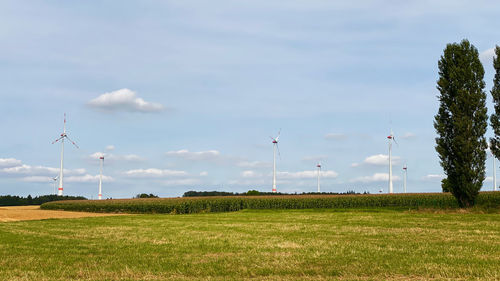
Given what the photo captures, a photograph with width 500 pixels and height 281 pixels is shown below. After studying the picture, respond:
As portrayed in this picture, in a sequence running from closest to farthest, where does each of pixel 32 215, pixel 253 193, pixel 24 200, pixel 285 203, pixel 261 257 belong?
pixel 261 257 < pixel 32 215 < pixel 285 203 < pixel 253 193 < pixel 24 200

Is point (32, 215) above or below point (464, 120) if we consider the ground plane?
below

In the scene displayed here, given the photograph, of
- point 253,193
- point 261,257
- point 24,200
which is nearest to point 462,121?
point 261,257

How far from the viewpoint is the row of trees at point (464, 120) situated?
44906mm

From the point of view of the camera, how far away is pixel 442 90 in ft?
156

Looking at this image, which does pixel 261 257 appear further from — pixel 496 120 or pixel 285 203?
pixel 285 203

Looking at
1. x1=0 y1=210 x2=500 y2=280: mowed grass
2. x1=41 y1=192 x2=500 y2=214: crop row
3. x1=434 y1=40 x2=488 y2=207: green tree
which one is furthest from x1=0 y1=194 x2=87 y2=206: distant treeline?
x1=0 y1=210 x2=500 y2=280: mowed grass

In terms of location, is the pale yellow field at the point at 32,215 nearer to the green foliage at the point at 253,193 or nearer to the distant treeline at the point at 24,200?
the green foliage at the point at 253,193

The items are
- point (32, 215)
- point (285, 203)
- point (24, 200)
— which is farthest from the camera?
point (24, 200)

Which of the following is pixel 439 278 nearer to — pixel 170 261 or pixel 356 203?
pixel 170 261

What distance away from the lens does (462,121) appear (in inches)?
1774

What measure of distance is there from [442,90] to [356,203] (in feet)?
67.8

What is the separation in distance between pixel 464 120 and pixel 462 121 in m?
0.33

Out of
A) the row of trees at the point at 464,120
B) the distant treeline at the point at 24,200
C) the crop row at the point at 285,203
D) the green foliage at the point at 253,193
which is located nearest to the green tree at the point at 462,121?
the row of trees at the point at 464,120

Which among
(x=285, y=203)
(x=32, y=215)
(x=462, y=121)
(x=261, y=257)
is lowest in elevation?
(x=32, y=215)
